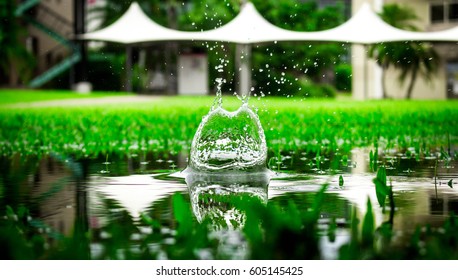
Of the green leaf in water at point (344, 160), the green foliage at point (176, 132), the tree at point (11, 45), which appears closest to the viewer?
the green leaf in water at point (344, 160)

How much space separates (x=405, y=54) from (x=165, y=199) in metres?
37.6

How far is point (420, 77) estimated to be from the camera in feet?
142

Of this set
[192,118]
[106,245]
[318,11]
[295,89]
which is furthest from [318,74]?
[106,245]

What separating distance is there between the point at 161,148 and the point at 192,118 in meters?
6.07

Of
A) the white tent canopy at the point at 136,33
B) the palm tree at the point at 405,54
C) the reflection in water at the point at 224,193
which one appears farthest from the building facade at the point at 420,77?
the reflection in water at the point at 224,193

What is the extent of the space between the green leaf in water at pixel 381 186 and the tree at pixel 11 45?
121 ft

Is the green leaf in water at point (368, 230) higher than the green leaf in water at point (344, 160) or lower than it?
lower

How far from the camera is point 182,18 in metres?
51.8

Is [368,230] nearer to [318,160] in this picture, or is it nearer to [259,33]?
[318,160]

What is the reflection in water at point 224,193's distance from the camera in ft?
19.1

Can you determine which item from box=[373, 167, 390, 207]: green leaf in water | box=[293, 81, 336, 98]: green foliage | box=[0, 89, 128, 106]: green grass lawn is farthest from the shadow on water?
box=[293, 81, 336, 98]: green foliage

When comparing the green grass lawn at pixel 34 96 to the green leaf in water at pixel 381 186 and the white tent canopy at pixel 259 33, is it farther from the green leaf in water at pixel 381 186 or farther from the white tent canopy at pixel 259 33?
the green leaf in water at pixel 381 186

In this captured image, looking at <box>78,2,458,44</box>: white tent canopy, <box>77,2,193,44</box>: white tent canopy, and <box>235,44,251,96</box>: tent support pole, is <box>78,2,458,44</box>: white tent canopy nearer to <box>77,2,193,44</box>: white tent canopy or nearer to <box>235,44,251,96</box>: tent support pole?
<box>77,2,193,44</box>: white tent canopy

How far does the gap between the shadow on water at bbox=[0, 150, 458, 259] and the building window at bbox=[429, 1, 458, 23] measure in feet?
117
